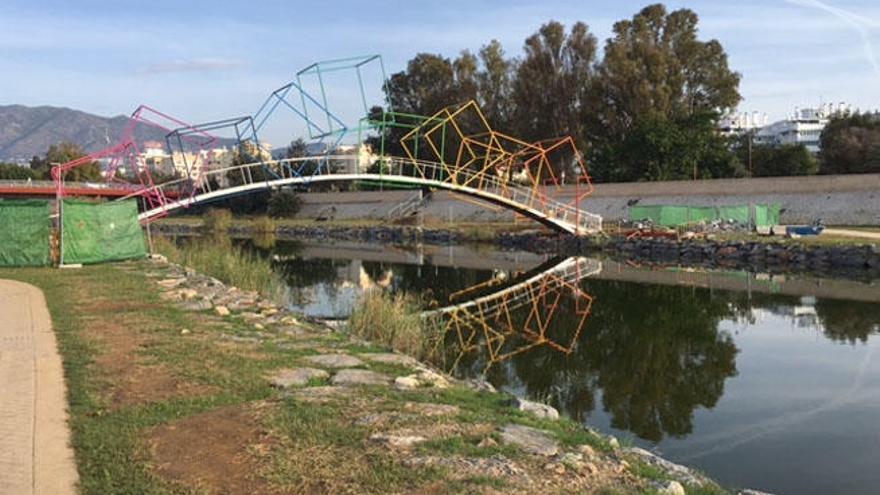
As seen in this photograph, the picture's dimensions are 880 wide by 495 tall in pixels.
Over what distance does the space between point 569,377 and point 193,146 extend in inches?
1116

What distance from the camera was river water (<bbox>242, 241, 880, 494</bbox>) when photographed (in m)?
9.34

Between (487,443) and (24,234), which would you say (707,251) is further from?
(487,443)

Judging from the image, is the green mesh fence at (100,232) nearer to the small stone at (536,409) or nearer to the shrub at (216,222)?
the small stone at (536,409)

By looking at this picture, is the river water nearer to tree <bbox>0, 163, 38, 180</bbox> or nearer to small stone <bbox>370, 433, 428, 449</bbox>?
small stone <bbox>370, 433, 428, 449</bbox>

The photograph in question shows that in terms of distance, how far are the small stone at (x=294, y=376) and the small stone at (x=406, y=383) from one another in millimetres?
846

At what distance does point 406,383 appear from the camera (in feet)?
29.0

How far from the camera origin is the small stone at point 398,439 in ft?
20.7

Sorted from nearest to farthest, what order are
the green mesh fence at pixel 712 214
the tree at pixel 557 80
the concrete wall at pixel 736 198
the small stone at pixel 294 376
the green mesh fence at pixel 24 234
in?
1. the small stone at pixel 294 376
2. the green mesh fence at pixel 24 234
3. the green mesh fence at pixel 712 214
4. the concrete wall at pixel 736 198
5. the tree at pixel 557 80

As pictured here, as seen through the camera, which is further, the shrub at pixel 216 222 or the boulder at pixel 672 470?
the shrub at pixel 216 222

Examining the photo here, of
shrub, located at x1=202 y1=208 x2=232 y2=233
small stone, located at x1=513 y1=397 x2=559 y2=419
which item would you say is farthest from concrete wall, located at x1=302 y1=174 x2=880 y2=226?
small stone, located at x1=513 y1=397 x2=559 y2=419

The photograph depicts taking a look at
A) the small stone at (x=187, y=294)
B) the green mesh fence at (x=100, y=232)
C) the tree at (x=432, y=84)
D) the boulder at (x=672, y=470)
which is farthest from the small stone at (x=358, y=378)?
the tree at (x=432, y=84)

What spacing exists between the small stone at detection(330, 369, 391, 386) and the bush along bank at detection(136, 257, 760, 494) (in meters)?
0.01

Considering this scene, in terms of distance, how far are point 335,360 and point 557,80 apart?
58.4 meters

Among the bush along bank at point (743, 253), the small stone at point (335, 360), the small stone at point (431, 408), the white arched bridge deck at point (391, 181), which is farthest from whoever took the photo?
the white arched bridge deck at point (391, 181)
